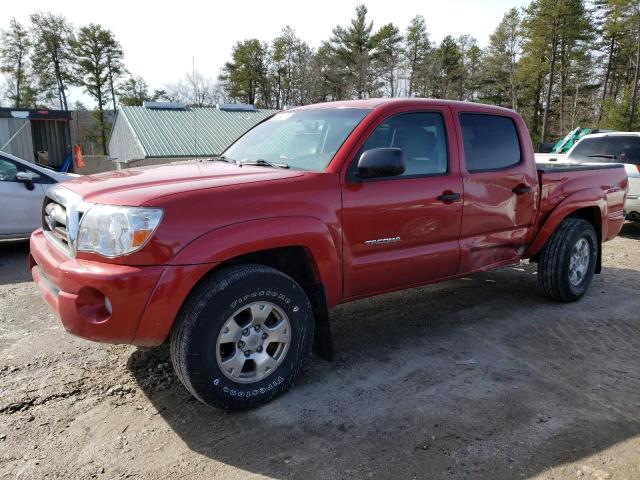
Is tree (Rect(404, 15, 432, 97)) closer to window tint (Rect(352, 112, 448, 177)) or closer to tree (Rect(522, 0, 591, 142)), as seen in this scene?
tree (Rect(522, 0, 591, 142))

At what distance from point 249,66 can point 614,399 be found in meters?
50.7

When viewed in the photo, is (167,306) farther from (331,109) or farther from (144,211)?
(331,109)

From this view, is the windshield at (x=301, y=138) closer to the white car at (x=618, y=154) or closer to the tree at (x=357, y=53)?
the white car at (x=618, y=154)

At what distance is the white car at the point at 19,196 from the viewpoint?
697cm

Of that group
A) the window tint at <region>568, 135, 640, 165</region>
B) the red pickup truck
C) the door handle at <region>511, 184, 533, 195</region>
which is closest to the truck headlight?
the red pickup truck

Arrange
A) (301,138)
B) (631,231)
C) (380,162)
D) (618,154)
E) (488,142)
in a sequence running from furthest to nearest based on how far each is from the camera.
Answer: (631,231) → (618,154) → (488,142) → (301,138) → (380,162)

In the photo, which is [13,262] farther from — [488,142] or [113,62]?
[113,62]

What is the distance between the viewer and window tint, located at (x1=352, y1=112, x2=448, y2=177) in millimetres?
3615

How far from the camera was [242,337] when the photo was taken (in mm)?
2934

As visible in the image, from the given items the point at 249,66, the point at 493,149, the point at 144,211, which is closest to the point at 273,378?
the point at 144,211

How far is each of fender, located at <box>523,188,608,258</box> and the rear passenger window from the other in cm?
73

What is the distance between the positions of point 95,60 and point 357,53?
78.3 feet

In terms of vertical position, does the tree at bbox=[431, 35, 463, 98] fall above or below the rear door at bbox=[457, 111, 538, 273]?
above

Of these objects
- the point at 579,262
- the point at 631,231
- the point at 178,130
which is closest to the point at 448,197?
the point at 579,262
